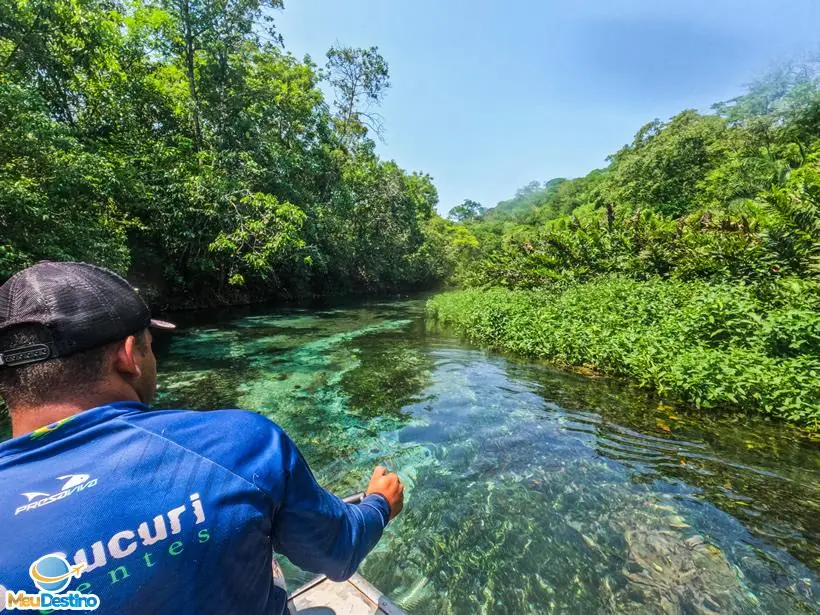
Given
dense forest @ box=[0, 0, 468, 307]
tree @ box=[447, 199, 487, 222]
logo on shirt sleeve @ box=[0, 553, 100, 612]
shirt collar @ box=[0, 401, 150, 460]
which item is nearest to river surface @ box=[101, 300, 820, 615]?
logo on shirt sleeve @ box=[0, 553, 100, 612]

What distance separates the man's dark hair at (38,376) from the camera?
3.59 feet

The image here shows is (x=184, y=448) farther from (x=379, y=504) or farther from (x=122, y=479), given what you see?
(x=379, y=504)

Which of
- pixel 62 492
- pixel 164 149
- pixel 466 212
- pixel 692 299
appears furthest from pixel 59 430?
pixel 466 212

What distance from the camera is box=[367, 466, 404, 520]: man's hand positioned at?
1.70m

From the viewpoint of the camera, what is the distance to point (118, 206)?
14.9 metres

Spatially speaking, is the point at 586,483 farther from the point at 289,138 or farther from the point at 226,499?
the point at 289,138

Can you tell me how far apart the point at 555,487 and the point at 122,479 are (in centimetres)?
454

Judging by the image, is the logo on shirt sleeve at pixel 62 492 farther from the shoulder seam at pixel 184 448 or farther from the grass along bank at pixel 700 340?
the grass along bank at pixel 700 340

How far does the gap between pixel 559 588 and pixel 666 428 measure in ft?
12.3

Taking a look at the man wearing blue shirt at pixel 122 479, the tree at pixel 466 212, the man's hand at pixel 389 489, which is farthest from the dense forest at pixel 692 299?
the tree at pixel 466 212

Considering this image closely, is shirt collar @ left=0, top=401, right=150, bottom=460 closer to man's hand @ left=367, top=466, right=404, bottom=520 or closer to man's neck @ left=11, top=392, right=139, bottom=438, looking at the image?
man's neck @ left=11, top=392, right=139, bottom=438

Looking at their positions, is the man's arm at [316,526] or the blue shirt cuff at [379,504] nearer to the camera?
the man's arm at [316,526]

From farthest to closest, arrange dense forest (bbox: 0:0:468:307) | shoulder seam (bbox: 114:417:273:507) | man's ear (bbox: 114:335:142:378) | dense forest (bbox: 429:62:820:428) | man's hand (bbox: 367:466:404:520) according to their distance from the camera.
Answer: dense forest (bbox: 0:0:468:307)
dense forest (bbox: 429:62:820:428)
man's hand (bbox: 367:466:404:520)
man's ear (bbox: 114:335:142:378)
shoulder seam (bbox: 114:417:273:507)

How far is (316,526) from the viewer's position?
4.13 feet
